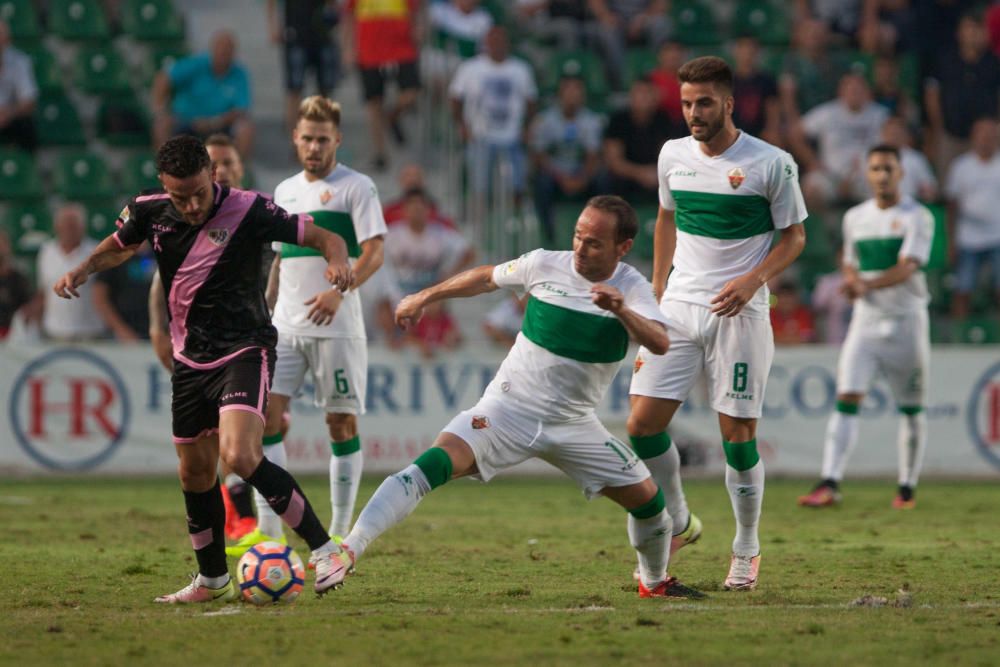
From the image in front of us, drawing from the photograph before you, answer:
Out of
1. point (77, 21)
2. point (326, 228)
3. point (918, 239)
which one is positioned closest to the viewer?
point (326, 228)

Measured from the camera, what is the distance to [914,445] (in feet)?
41.6

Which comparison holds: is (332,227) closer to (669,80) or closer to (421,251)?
(421,251)

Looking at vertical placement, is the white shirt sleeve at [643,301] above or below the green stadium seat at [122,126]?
below

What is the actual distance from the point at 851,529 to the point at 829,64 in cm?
983

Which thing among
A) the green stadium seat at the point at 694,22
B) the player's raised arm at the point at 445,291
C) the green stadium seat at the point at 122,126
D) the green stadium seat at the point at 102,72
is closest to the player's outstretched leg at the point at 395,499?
the player's raised arm at the point at 445,291

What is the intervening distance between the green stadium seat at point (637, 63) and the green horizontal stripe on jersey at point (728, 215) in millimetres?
11324

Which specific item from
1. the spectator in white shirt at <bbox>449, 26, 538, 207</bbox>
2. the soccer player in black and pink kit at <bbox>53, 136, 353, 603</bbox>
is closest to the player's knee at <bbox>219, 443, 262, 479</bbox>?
the soccer player in black and pink kit at <bbox>53, 136, 353, 603</bbox>

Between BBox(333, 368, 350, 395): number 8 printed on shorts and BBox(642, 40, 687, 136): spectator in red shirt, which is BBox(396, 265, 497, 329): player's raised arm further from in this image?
BBox(642, 40, 687, 136): spectator in red shirt

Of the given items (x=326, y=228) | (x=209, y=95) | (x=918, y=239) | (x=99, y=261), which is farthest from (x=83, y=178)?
(x=99, y=261)

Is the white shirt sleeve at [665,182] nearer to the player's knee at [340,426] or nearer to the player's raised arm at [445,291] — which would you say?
the player's raised arm at [445,291]

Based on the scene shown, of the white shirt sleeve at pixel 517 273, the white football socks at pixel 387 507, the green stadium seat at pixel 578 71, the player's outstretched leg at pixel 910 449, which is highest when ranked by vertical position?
the green stadium seat at pixel 578 71

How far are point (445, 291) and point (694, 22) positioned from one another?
44.8 feet

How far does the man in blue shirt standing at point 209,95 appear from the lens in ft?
56.0

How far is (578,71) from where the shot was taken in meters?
18.9
